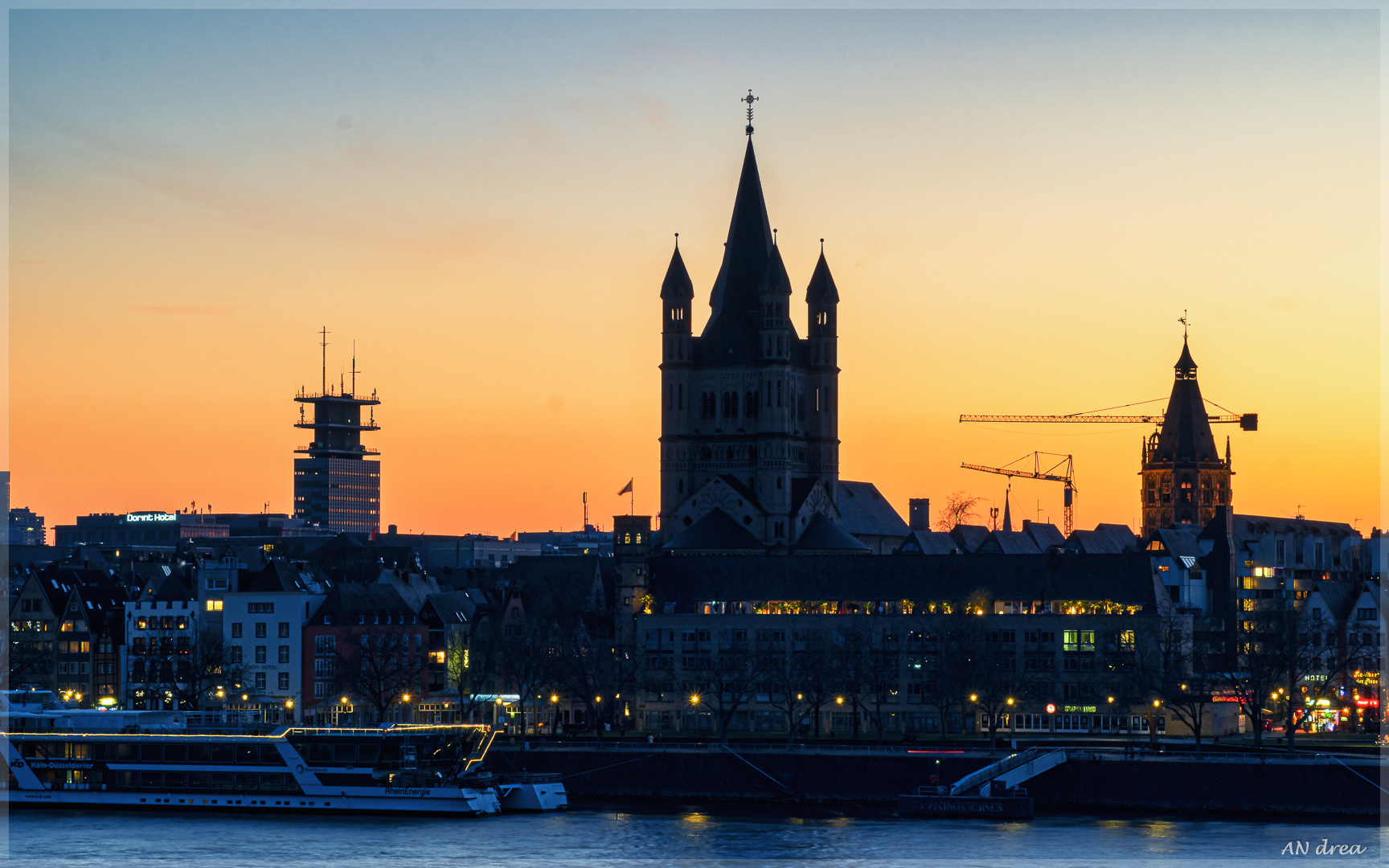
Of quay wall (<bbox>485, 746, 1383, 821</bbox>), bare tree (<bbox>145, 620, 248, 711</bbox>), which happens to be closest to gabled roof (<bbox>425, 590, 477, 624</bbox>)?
bare tree (<bbox>145, 620, 248, 711</bbox>)

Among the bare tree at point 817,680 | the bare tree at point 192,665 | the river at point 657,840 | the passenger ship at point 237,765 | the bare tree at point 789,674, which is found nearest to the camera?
the river at point 657,840

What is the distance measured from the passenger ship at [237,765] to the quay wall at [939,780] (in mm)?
7319

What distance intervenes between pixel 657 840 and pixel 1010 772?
947 inches

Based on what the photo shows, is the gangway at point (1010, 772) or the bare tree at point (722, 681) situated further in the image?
the bare tree at point (722, 681)

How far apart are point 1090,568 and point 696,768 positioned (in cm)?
4917

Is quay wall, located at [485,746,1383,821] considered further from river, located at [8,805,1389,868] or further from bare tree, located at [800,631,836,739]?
bare tree, located at [800,631,836,739]

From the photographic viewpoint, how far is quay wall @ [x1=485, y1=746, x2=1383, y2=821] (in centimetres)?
11988

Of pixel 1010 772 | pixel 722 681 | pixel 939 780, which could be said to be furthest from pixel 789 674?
pixel 1010 772

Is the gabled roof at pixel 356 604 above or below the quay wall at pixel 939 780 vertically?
above

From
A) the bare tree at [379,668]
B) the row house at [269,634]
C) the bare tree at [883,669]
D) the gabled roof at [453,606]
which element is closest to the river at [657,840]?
the bare tree at [379,668]

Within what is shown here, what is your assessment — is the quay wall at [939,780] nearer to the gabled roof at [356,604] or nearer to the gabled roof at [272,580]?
the gabled roof at [356,604]

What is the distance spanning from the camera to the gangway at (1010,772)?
12319 cm

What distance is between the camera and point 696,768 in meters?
132

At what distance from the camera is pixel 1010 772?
409 feet
